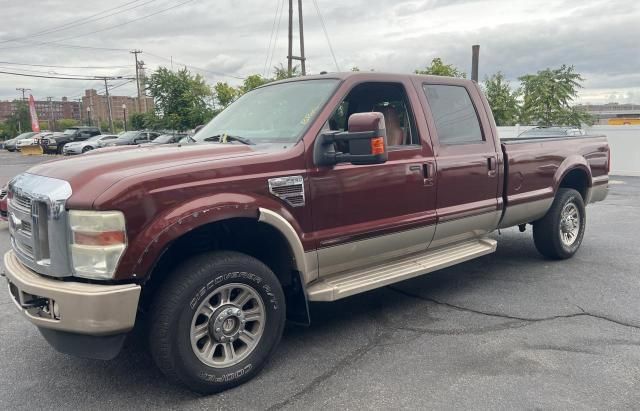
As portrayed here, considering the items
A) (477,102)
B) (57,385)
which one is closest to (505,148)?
(477,102)

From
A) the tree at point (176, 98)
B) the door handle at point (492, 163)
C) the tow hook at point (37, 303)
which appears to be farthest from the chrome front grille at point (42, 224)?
the tree at point (176, 98)

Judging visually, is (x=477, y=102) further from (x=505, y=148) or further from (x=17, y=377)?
(x=17, y=377)

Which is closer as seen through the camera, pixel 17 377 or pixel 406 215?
pixel 17 377

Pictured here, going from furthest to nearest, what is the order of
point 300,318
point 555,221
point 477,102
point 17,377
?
point 555,221 → point 477,102 → point 300,318 → point 17,377

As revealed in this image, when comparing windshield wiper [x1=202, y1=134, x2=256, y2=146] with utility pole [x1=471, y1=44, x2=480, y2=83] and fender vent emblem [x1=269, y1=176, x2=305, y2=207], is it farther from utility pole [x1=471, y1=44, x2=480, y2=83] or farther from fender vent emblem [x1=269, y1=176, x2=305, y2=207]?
utility pole [x1=471, y1=44, x2=480, y2=83]

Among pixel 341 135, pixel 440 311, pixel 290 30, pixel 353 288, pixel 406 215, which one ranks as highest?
pixel 290 30

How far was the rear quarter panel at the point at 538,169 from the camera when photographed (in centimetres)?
522

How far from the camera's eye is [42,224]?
2955 millimetres

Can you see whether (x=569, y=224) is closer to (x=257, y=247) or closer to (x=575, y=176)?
(x=575, y=176)

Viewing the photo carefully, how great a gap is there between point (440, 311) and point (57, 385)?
9.70ft

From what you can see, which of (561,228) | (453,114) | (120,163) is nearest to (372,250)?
(453,114)

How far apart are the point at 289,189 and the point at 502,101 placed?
30146mm

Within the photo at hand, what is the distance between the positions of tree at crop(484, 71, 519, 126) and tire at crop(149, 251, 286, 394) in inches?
1167

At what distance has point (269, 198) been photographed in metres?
3.37
